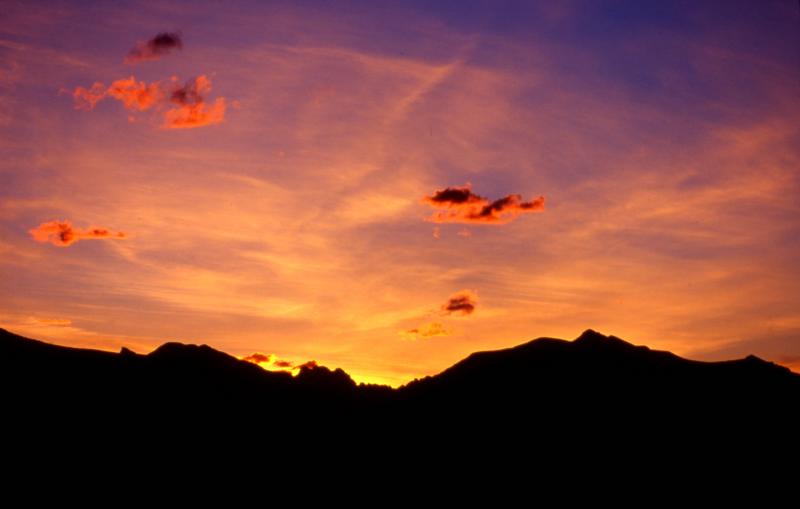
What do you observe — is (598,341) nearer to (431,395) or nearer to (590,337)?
(590,337)

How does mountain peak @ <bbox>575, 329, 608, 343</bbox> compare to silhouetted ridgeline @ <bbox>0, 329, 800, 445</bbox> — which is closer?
silhouetted ridgeline @ <bbox>0, 329, 800, 445</bbox>

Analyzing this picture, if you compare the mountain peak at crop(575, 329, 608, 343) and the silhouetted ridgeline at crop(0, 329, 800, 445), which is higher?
the mountain peak at crop(575, 329, 608, 343)

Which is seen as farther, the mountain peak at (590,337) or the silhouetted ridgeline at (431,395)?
the mountain peak at (590,337)

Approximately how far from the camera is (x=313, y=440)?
10794 centimetres

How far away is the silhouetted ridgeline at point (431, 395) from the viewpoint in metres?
88.4

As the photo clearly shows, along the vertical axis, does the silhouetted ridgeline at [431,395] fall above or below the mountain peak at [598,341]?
below

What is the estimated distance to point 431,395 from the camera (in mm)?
112125

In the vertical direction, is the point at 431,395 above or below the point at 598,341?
below

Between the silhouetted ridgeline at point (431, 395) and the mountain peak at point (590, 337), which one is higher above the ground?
the mountain peak at point (590, 337)

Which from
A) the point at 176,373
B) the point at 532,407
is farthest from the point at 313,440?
the point at 532,407

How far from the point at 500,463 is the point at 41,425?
52.5 meters

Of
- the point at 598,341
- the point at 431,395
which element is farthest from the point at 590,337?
the point at 431,395

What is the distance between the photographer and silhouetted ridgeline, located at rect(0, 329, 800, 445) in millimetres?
88375

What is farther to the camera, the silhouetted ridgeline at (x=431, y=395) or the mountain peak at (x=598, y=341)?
the mountain peak at (x=598, y=341)
